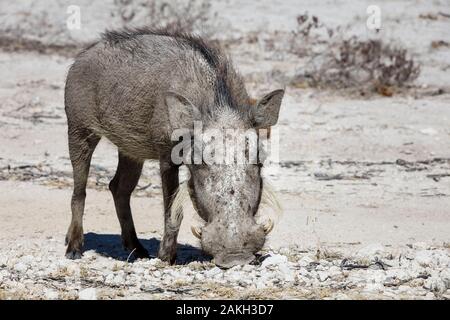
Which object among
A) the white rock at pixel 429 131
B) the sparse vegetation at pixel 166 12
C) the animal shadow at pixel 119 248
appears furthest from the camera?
the sparse vegetation at pixel 166 12

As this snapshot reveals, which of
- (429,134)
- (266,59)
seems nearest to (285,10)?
(266,59)

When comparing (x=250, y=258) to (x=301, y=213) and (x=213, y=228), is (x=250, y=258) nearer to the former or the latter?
(x=213, y=228)

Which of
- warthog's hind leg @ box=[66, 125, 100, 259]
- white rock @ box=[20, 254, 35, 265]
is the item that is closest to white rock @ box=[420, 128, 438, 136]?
warthog's hind leg @ box=[66, 125, 100, 259]

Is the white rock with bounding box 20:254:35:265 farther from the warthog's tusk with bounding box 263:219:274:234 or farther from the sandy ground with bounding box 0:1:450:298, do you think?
the warthog's tusk with bounding box 263:219:274:234

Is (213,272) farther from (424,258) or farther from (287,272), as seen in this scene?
(424,258)

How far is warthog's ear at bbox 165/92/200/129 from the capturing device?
614cm

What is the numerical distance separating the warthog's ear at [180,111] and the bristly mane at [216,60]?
0.19 metres

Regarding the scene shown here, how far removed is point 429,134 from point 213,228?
620cm

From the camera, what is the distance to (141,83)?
688cm

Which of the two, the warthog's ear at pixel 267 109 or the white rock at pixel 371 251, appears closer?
the warthog's ear at pixel 267 109

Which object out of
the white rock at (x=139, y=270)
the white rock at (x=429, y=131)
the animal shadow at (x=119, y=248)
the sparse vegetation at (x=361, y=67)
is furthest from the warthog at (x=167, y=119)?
the sparse vegetation at (x=361, y=67)

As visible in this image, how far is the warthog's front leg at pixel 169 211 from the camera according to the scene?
21.5 ft

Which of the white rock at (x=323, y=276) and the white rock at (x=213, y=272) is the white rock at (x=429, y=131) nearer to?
the white rock at (x=323, y=276)

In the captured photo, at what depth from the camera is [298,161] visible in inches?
406
